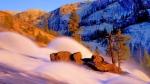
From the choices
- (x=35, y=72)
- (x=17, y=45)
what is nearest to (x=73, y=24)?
(x=17, y=45)

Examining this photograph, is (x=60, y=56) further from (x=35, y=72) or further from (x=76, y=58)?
(x=35, y=72)

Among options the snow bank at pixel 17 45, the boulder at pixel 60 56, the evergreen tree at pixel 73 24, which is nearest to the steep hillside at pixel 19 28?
the snow bank at pixel 17 45

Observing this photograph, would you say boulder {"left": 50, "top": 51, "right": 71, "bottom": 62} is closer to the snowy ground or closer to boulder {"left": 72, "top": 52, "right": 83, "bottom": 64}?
boulder {"left": 72, "top": 52, "right": 83, "bottom": 64}

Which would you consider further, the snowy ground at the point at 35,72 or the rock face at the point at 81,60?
the rock face at the point at 81,60

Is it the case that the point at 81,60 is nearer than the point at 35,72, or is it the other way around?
the point at 35,72

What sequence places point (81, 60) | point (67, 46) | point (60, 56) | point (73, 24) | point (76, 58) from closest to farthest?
point (60, 56) → point (76, 58) → point (81, 60) → point (67, 46) → point (73, 24)

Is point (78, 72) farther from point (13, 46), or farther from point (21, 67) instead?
point (13, 46)

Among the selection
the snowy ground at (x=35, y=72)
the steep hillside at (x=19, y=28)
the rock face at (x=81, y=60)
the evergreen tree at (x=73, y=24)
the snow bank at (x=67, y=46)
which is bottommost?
the snowy ground at (x=35, y=72)

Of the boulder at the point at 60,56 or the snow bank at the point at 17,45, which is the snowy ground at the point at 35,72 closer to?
the snow bank at the point at 17,45

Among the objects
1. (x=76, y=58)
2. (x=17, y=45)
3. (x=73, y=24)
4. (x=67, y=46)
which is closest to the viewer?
(x=76, y=58)

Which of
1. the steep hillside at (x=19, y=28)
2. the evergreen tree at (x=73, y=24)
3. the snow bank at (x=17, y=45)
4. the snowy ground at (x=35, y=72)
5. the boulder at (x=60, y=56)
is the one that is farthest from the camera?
the evergreen tree at (x=73, y=24)

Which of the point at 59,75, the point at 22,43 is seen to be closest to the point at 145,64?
the point at 22,43

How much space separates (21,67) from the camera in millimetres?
44156

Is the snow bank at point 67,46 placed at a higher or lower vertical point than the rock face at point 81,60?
higher
